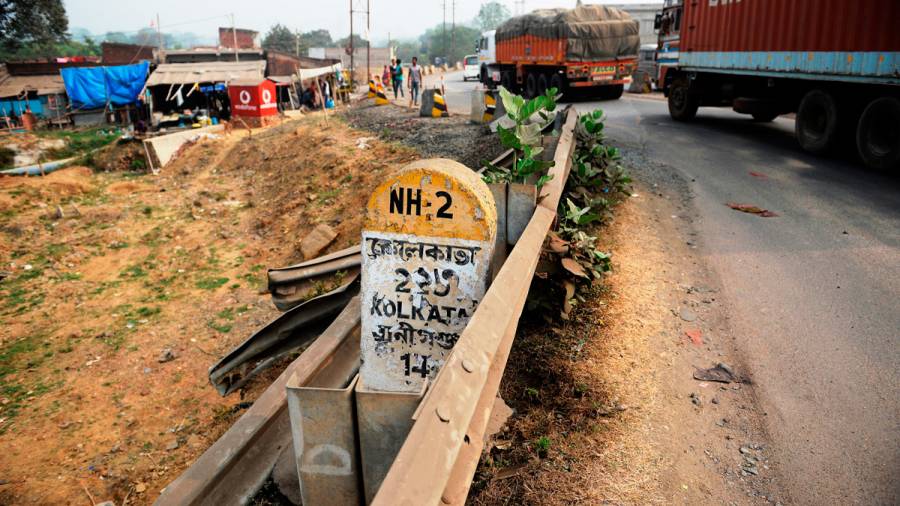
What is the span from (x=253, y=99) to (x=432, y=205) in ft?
78.1

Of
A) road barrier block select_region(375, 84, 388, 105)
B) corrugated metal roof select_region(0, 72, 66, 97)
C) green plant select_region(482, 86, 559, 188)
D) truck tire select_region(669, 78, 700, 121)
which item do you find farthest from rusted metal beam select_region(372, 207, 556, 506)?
corrugated metal roof select_region(0, 72, 66, 97)

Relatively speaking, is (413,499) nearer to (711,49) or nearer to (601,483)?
(601,483)

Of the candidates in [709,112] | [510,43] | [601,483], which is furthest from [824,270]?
[510,43]

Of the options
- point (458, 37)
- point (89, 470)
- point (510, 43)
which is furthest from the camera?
point (458, 37)

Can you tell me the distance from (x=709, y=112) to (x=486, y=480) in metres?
17.3

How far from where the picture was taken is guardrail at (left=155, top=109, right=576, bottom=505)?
187cm

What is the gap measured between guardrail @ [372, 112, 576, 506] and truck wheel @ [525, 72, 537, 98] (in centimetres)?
2159

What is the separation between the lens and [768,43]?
1169 centimetres

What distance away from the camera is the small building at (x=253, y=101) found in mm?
24703

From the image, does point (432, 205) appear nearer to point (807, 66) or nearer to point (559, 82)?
point (807, 66)

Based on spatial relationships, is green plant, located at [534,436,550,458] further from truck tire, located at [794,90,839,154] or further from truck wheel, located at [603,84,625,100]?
truck wheel, located at [603,84,625,100]

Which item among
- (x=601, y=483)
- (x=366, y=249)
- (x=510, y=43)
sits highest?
(x=510, y=43)

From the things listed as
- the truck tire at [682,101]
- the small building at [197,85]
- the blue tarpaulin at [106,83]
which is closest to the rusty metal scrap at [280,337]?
the truck tire at [682,101]

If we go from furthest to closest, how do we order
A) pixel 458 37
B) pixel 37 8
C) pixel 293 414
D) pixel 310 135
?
1. pixel 458 37
2. pixel 37 8
3. pixel 310 135
4. pixel 293 414
